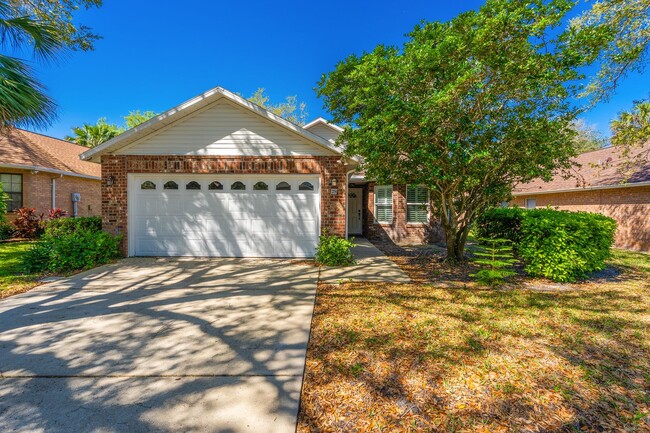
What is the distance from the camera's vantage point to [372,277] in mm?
6688

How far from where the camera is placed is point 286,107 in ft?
105

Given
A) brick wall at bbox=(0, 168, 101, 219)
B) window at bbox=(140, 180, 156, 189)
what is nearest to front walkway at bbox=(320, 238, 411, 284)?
window at bbox=(140, 180, 156, 189)

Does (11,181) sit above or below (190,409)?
above

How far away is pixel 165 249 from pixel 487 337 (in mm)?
8375

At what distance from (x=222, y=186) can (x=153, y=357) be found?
238 inches

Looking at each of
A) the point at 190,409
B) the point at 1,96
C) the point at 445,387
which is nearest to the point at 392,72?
the point at 445,387

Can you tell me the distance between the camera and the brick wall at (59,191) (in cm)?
1268

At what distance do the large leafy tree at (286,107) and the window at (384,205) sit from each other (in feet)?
67.1

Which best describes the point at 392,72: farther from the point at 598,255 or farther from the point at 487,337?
the point at 598,255

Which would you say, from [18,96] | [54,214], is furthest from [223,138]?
[54,214]

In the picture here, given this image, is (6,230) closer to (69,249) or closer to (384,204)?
(69,249)

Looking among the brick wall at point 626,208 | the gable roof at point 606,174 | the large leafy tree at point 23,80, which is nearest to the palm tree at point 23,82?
the large leafy tree at point 23,80

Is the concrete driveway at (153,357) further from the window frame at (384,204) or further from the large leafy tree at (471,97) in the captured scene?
the window frame at (384,204)

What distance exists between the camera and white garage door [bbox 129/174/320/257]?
28.0ft
